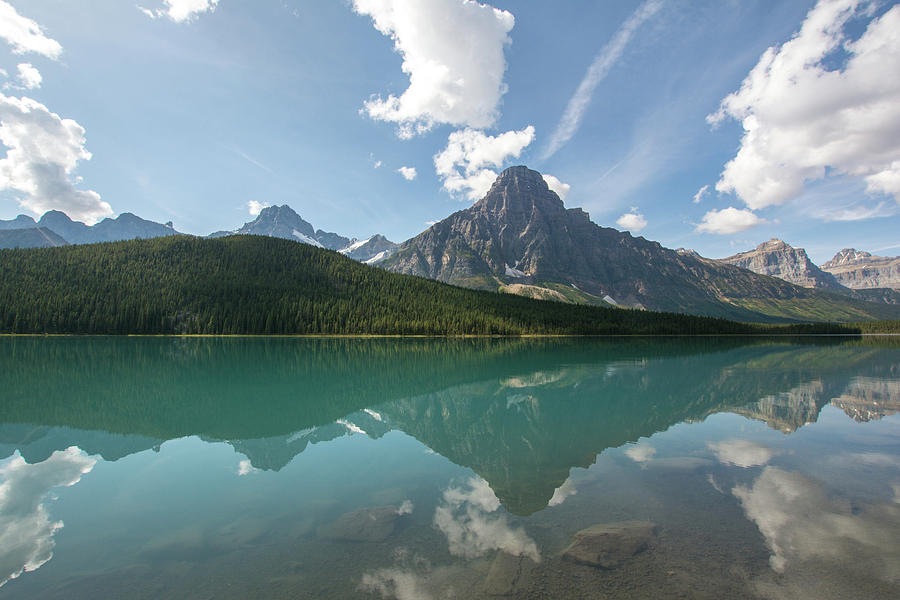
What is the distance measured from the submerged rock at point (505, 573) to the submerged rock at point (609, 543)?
1187 mm

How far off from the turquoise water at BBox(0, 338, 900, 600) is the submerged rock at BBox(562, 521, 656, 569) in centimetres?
26

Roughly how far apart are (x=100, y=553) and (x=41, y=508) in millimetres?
5150

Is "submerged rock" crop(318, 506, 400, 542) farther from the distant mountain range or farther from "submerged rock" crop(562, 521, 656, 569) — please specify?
"submerged rock" crop(562, 521, 656, 569)

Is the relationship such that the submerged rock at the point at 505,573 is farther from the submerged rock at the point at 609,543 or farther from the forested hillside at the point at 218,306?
A: the forested hillside at the point at 218,306

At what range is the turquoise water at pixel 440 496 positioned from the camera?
30.8 feet

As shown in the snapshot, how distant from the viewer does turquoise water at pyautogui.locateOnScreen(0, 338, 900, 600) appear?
30.8ft

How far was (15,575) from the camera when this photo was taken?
962 cm

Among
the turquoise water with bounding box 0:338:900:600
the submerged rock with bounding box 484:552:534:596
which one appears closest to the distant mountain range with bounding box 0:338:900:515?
the turquoise water with bounding box 0:338:900:600

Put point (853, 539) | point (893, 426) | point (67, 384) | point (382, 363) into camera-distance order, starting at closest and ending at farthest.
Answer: point (853, 539) → point (893, 426) → point (67, 384) → point (382, 363)

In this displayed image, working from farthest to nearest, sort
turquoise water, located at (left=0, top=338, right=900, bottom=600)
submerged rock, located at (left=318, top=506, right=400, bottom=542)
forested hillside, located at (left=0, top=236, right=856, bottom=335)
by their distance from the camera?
1. forested hillside, located at (left=0, top=236, right=856, bottom=335)
2. submerged rock, located at (left=318, top=506, right=400, bottom=542)
3. turquoise water, located at (left=0, top=338, right=900, bottom=600)

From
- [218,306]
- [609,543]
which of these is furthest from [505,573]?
[218,306]

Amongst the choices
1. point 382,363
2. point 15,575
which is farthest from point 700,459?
point 382,363

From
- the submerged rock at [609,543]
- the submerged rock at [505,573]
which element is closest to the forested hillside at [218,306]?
the submerged rock at [609,543]

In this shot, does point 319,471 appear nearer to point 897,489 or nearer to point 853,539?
point 853,539
